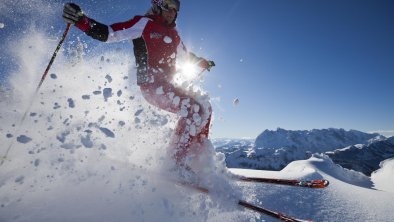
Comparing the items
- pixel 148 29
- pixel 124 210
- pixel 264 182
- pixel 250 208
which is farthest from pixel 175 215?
pixel 148 29

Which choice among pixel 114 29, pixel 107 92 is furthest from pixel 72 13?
pixel 107 92

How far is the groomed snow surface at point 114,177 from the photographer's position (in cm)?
339

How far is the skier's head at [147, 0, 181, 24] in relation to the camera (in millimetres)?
5152

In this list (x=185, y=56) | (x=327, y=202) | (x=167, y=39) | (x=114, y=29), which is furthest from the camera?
(x=185, y=56)

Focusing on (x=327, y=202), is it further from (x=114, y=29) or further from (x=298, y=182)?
(x=114, y=29)

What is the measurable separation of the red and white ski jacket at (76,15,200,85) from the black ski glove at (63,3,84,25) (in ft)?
1.69

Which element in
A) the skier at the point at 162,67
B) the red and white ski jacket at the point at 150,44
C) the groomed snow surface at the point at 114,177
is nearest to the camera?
the groomed snow surface at the point at 114,177

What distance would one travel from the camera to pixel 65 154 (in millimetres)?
4285

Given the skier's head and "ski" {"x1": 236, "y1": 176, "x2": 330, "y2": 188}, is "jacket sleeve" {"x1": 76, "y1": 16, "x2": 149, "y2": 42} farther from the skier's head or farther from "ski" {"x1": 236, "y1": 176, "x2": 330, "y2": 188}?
"ski" {"x1": 236, "y1": 176, "x2": 330, "y2": 188}

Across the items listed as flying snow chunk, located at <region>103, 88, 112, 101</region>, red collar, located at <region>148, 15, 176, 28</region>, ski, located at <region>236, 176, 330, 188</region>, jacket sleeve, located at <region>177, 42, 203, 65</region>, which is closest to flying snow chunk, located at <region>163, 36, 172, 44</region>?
red collar, located at <region>148, 15, 176, 28</region>

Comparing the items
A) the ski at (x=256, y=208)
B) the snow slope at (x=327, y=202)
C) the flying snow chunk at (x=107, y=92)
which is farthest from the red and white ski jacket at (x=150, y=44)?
the snow slope at (x=327, y=202)

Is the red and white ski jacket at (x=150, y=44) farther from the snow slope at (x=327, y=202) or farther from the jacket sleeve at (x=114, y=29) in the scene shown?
the snow slope at (x=327, y=202)

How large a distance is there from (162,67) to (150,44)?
45cm

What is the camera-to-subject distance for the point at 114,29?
4676 millimetres
